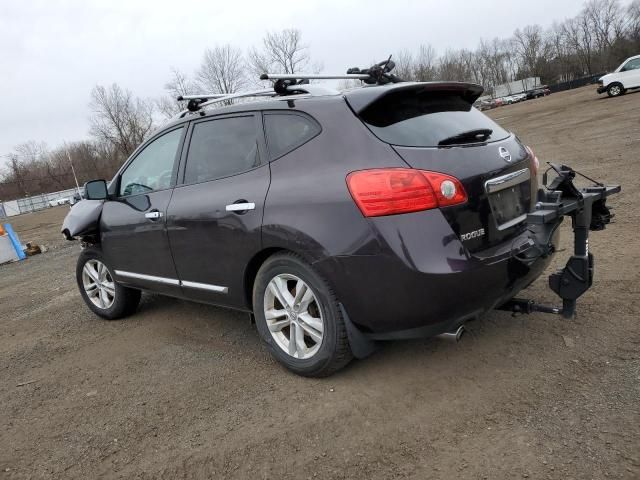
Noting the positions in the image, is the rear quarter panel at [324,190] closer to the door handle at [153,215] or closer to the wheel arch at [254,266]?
the wheel arch at [254,266]

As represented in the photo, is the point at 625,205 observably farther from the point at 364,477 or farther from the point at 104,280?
the point at 104,280

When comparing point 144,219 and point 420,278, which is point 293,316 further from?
point 144,219

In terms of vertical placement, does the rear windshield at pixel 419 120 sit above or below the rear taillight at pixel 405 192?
above

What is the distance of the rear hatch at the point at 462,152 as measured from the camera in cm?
266

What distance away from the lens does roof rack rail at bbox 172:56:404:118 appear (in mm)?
3334

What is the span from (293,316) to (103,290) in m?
2.75

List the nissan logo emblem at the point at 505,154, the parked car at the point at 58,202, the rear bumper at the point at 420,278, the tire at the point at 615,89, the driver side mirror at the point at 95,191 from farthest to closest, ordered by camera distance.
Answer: the parked car at the point at 58,202 < the tire at the point at 615,89 < the driver side mirror at the point at 95,191 < the nissan logo emblem at the point at 505,154 < the rear bumper at the point at 420,278

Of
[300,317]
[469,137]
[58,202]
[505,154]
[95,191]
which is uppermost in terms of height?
[95,191]

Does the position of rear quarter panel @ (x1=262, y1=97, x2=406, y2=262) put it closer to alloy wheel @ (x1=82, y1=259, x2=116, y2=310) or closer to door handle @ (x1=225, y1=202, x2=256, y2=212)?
door handle @ (x1=225, y1=202, x2=256, y2=212)

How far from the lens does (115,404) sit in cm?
324

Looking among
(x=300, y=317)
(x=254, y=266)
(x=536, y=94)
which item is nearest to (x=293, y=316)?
(x=300, y=317)

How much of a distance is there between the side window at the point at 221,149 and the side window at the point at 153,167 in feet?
0.83

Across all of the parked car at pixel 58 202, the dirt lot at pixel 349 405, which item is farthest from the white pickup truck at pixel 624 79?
the parked car at pixel 58 202

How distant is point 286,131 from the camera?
10.4 feet
